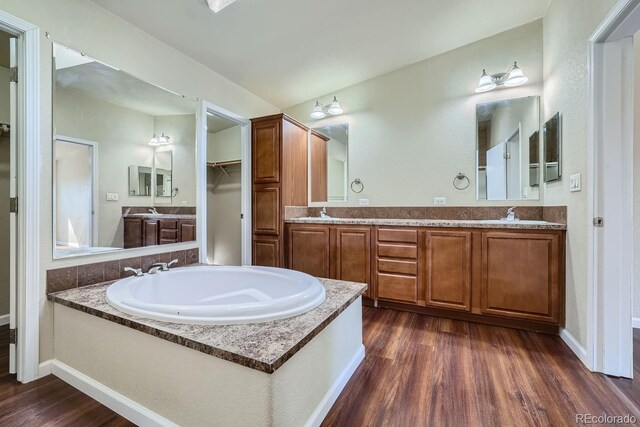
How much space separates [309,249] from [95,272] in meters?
1.84

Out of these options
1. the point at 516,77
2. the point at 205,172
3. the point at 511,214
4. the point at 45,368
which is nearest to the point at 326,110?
the point at 205,172

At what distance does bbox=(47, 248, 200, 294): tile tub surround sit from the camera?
5.61ft

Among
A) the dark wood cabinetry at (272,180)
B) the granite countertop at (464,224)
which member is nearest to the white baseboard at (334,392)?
the granite countertop at (464,224)

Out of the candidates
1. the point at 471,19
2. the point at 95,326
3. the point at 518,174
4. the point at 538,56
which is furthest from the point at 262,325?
the point at 538,56

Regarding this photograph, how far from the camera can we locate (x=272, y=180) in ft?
10.5

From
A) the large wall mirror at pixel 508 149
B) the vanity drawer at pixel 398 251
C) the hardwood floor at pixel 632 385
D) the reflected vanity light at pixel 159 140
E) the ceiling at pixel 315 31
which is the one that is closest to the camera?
the hardwood floor at pixel 632 385

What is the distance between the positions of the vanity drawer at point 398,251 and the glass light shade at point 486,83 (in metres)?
1.71

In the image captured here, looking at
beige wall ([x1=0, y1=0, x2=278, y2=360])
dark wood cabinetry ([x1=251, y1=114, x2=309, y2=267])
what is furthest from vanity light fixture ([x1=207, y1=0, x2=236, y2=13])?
dark wood cabinetry ([x1=251, y1=114, x2=309, y2=267])

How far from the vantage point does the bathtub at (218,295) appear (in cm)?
123

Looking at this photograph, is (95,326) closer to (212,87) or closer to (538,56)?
(212,87)

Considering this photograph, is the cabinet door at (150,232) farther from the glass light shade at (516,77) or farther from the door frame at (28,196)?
the glass light shade at (516,77)

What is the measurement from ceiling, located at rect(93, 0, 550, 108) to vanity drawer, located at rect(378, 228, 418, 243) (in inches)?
71.3

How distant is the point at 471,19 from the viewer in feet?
8.28

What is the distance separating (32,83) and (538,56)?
3.91 meters
